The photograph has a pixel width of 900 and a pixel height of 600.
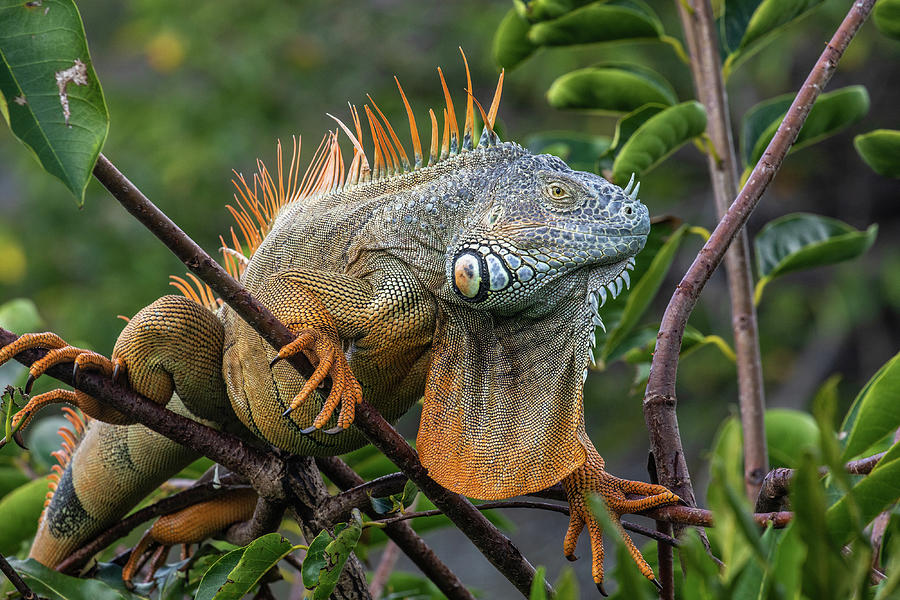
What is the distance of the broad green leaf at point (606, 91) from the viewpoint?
254 cm

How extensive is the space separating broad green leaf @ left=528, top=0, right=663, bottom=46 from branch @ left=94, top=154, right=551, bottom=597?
1.29m

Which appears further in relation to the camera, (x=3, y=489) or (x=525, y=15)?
(x=3, y=489)

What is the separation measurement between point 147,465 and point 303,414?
66cm

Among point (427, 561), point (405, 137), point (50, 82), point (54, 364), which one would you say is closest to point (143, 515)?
point (54, 364)

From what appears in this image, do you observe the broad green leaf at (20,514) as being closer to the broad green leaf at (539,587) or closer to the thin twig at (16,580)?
the thin twig at (16,580)

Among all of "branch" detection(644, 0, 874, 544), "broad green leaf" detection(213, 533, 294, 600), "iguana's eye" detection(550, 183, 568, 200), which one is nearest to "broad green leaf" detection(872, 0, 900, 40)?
"branch" detection(644, 0, 874, 544)

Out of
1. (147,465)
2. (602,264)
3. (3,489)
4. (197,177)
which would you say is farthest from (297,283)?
(197,177)

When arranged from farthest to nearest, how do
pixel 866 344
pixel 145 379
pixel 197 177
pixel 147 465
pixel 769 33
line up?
pixel 866 344
pixel 197 177
pixel 769 33
pixel 147 465
pixel 145 379

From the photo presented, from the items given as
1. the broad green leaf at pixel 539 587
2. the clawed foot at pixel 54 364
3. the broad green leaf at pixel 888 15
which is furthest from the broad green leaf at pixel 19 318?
the broad green leaf at pixel 888 15

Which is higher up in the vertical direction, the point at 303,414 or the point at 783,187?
the point at 303,414

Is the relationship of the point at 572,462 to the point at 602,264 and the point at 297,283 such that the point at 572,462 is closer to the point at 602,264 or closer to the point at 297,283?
the point at 602,264

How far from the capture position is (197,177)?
23.5 feet

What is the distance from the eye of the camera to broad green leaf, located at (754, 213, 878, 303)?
97.0 inches

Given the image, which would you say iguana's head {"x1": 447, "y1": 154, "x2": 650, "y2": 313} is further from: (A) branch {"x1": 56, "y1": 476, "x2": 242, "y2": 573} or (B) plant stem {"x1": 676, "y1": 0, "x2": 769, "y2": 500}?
(A) branch {"x1": 56, "y1": 476, "x2": 242, "y2": 573}
